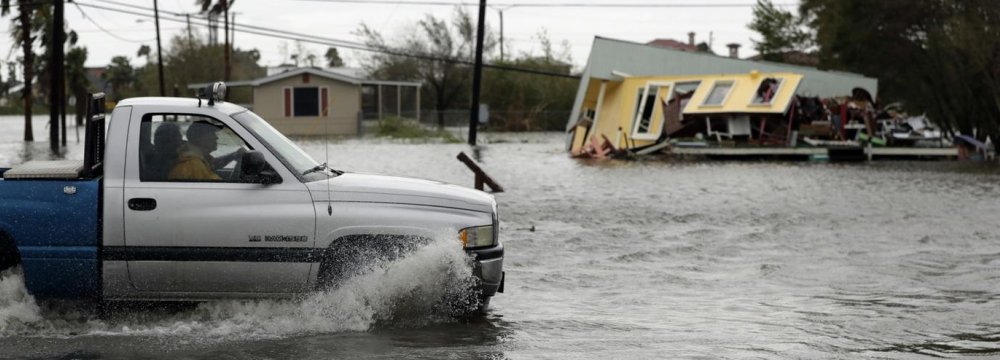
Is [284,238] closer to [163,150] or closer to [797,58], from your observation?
[163,150]

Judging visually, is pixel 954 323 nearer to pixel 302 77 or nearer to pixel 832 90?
pixel 832 90

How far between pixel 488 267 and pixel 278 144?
1.64 m

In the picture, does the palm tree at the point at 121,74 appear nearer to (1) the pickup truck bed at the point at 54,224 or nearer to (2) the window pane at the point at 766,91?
(2) the window pane at the point at 766,91

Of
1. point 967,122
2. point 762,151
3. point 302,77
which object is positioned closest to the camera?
point 762,151

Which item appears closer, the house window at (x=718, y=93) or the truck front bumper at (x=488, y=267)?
the truck front bumper at (x=488, y=267)

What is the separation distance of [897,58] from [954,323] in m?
43.6

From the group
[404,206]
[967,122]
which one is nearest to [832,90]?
[967,122]

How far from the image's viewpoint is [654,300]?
11.1m

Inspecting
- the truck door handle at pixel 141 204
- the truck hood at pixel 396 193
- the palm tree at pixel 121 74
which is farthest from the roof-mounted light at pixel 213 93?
the palm tree at pixel 121 74

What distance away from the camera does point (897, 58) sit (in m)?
51.5

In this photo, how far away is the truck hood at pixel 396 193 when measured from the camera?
8648 millimetres

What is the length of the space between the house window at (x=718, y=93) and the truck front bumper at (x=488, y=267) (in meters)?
32.5

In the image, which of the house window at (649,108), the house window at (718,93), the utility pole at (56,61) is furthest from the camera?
the house window at (649,108)

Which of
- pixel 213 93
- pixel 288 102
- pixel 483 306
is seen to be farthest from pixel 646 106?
pixel 213 93
